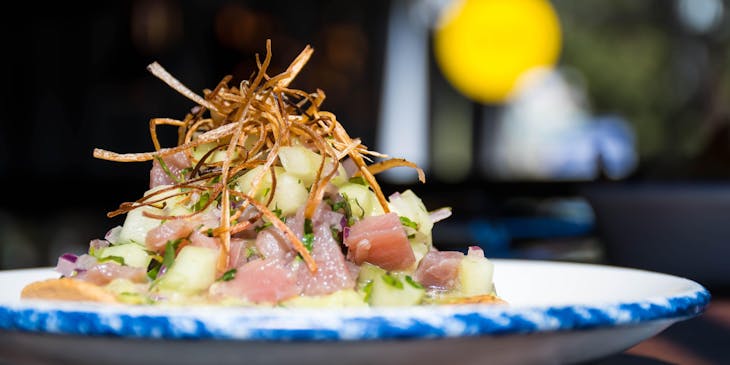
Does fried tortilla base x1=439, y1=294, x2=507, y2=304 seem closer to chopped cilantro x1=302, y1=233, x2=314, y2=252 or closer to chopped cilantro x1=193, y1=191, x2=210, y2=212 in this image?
chopped cilantro x1=302, y1=233, x2=314, y2=252

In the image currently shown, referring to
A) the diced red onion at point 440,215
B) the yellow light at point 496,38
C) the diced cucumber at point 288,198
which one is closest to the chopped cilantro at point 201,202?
the diced cucumber at point 288,198

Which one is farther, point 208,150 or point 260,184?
point 208,150

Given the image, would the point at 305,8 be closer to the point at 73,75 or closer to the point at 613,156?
the point at 73,75

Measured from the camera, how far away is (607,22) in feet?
36.6

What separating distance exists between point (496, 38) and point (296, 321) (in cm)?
739

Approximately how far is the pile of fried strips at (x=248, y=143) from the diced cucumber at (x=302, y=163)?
1cm

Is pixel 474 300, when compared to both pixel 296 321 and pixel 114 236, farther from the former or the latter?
pixel 114 236

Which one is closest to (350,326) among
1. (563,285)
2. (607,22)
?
A: (563,285)

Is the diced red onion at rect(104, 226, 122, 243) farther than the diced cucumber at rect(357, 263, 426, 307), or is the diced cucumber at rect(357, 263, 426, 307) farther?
the diced red onion at rect(104, 226, 122, 243)

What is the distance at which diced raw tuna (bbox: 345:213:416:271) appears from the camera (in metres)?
1.02

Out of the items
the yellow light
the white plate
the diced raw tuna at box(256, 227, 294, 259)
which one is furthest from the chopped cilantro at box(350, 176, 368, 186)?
the yellow light

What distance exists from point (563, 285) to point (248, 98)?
1.88 ft

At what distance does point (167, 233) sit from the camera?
104 centimetres

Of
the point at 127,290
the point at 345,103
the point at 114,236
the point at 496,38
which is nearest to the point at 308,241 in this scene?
the point at 127,290
